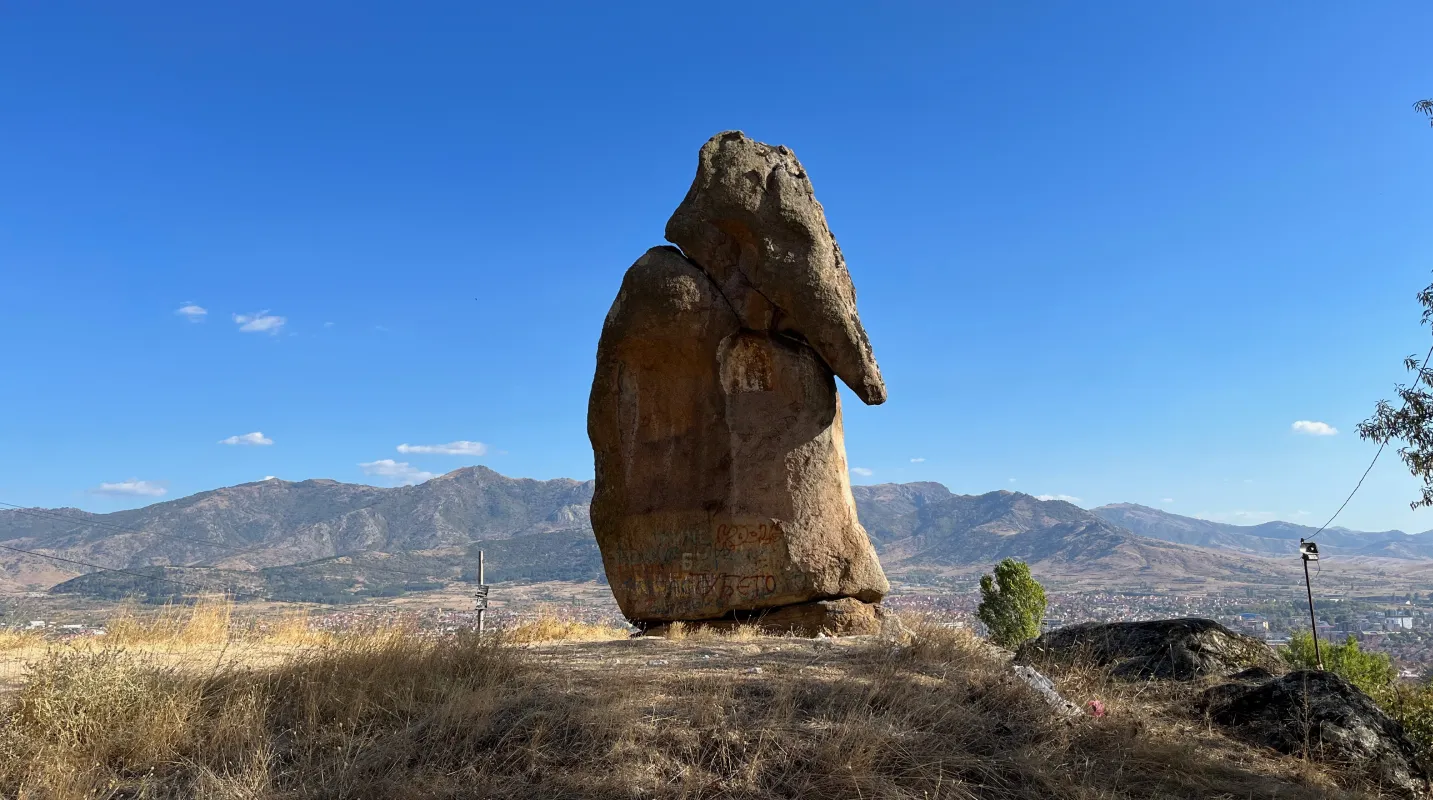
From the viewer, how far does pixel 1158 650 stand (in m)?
7.36

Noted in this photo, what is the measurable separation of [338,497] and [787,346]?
163 metres

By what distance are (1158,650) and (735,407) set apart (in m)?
5.75

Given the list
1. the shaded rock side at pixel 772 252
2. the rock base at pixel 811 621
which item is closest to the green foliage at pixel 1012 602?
the rock base at pixel 811 621

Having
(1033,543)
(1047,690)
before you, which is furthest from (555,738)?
(1033,543)

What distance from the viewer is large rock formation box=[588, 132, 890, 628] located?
11.4 meters

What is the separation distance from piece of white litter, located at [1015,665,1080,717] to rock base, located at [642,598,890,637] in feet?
15.0

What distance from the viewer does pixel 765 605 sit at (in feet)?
37.3

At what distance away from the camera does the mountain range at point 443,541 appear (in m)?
68.3

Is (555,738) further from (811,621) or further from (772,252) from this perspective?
(772,252)

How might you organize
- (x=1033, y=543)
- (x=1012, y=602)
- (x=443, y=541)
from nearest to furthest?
(x=1012, y=602) < (x=443, y=541) < (x=1033, y=543)

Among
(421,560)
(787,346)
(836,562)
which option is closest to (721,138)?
(787,346)

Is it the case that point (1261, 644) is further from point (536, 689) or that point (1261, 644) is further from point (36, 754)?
point (36, 754)

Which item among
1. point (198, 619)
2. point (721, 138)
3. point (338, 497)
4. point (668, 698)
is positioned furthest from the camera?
point (338, 497)

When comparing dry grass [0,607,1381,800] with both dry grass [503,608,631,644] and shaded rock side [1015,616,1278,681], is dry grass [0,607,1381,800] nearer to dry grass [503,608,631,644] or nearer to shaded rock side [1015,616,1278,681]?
shaded rock side [1015,616,1278,681]
